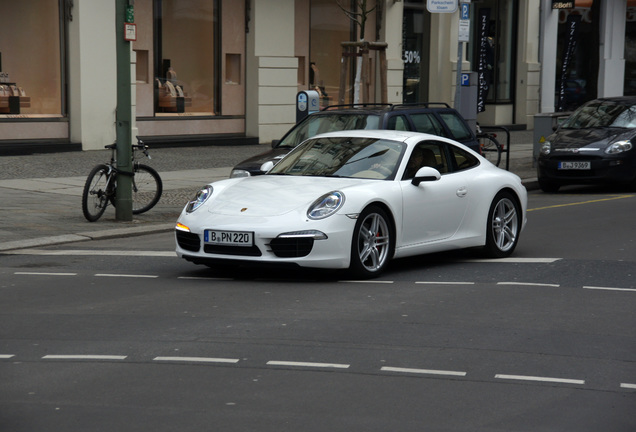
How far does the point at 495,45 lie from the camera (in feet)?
115

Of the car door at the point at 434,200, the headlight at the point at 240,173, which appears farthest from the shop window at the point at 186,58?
the car door at the point at 434,200

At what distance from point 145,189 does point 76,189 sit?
103 inches

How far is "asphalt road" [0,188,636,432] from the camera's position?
5383 mm

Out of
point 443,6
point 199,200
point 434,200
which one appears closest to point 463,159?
point 434,200

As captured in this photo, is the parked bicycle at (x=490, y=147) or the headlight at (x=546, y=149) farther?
the parked bicycle at (x=490, y=147)

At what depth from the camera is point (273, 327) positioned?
7375mm

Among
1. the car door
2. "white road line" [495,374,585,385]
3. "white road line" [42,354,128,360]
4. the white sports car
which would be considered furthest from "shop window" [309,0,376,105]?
"white road line" [495,374,585,385]

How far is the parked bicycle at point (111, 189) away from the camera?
1350cm

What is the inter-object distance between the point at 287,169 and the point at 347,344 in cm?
379

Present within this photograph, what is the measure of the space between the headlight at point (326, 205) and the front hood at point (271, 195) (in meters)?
0.06

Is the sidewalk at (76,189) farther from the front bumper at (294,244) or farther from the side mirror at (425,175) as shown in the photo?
the side mirror at (425,175)

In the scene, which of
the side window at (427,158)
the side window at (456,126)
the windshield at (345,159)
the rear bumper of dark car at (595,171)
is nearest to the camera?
the windshield at (345,159)

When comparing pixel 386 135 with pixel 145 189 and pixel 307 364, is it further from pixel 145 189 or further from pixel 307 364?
pixel 145 189

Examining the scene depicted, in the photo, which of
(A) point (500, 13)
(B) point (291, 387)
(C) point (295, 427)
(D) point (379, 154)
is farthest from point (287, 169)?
(A) point (500, 13)
